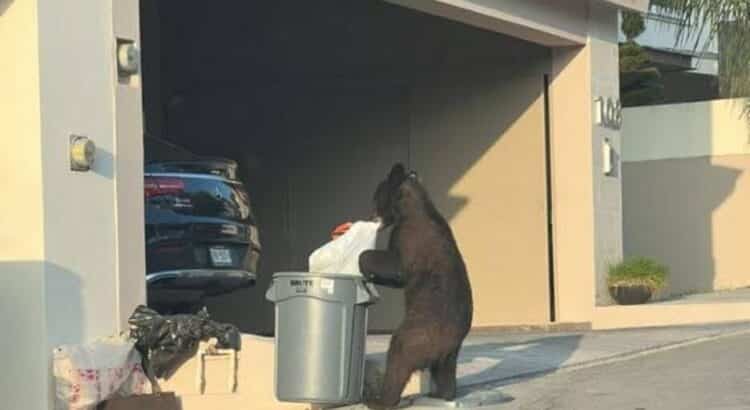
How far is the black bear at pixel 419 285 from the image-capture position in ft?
28.5

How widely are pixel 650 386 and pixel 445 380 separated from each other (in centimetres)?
192

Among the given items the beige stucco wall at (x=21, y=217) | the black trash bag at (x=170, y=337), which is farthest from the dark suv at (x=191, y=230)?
the beige stucco wall at (x=21, y=217)

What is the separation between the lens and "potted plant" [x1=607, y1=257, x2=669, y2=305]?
16.6 meters

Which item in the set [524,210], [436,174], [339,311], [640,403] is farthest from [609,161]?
[339,311]

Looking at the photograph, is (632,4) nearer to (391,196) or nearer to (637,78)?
(391,196)

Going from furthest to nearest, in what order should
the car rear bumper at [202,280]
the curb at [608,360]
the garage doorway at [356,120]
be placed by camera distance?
the garage doorway at [356,120]
the car rear bumper at [202,280]
the curb at [608,360]

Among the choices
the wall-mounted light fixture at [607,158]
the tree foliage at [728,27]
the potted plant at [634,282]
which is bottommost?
the potted plant at [634,282]

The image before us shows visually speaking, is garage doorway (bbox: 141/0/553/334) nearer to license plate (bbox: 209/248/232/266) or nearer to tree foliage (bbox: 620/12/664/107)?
license plate (bbox: 209/248/232/266)

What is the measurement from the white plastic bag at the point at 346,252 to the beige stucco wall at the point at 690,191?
12322mm

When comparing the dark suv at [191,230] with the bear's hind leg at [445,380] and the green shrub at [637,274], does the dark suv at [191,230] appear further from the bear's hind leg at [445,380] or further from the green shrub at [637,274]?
the green shrub at [637,274]

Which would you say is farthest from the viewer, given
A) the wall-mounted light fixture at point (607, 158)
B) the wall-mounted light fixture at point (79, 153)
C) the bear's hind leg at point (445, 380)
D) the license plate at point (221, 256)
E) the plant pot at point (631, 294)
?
the wall-mounted light fixture at point (607, 158)

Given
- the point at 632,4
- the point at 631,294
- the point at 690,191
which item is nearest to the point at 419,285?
the point at 631,294

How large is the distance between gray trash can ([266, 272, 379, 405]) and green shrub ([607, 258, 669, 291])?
28.0ft

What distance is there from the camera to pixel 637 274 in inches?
657
